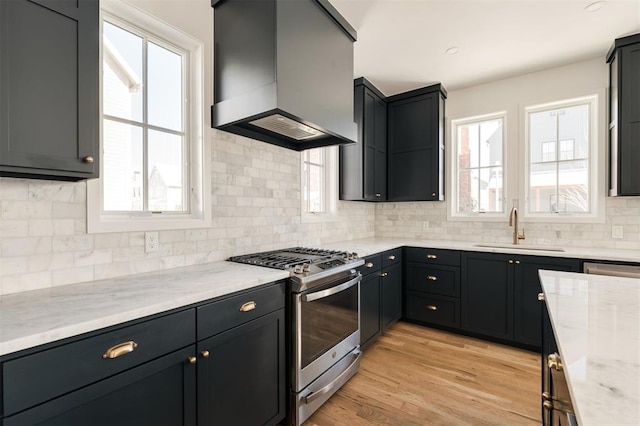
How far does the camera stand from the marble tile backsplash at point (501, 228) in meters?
2.92

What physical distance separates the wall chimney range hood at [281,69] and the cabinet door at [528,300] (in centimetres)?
207

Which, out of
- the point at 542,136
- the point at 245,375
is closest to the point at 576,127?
the point at 542,136

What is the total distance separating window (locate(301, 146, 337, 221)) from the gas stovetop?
78 cm

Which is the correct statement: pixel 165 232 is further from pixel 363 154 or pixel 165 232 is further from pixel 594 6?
pixel 594 6

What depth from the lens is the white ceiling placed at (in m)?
2.26

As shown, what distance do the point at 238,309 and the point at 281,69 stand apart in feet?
4.45

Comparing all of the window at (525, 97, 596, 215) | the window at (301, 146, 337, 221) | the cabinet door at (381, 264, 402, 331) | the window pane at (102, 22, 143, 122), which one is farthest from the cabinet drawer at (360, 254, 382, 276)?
the window pane at (102, 22, 143, 122)

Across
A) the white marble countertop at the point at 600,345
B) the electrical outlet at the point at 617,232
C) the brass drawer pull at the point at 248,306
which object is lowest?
the brass drawer pull at the point at 248,306

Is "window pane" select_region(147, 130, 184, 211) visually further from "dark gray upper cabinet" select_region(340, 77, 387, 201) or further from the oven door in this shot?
"dark gray upper cabinet" select_region(340, 77, 387, 201)

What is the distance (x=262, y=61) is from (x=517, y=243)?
3.23 meters

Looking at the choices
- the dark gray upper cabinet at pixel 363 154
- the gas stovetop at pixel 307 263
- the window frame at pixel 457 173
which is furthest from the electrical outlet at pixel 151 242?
the window frame at pixel 457 173

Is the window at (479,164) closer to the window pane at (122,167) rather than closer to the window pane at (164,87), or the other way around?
the window pane at (164,87)

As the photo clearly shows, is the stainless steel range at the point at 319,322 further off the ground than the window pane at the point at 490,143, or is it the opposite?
the window pane at the point at 490,143

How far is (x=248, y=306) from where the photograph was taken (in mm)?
1581
